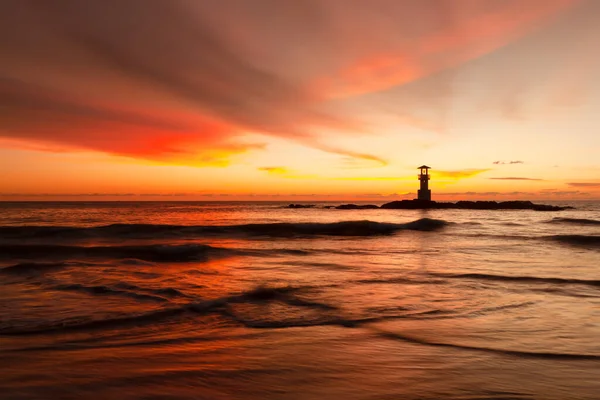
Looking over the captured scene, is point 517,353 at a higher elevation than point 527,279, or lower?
higher

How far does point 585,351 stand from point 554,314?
1978 millimetres

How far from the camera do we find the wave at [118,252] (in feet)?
51.2

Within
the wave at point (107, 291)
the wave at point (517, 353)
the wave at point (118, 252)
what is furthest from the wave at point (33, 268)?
the wave at point (517, 353)

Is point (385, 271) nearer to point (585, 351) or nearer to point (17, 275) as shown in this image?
point (585, 351)

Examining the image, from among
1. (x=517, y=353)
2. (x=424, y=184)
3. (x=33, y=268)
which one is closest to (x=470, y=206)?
(x=424, y=184)

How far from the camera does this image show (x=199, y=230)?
28.9 meters

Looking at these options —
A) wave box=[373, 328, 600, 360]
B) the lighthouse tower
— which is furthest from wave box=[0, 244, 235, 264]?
the lighthouse tower

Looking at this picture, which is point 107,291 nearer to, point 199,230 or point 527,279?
point 527,279

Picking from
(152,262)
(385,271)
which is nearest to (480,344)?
(385,271)

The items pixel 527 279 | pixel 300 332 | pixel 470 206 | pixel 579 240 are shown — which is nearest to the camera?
pixel 300 332

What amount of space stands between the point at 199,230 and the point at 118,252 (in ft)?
38.9

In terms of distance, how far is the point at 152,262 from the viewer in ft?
46.5

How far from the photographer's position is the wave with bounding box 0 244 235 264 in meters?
15.6

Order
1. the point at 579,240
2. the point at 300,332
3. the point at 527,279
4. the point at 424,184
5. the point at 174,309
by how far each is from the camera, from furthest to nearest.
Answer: the point at 424,184 < the point at 579,240 < the point at 527,279 < the point at 174,309 < the point at 300,332
